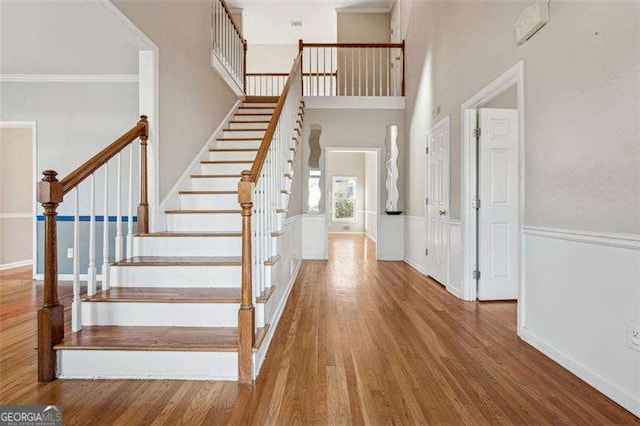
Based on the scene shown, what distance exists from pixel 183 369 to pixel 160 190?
1.79m

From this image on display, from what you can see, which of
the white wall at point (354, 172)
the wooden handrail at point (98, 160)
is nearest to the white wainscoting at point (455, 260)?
the wooden handrail at point (98, 160)

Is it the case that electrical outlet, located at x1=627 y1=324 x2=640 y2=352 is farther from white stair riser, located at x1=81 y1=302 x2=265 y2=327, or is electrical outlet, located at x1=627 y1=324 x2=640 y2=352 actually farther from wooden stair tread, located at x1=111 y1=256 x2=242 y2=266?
wooden stair tread, located at x1=111 y1=256 x2=242 y2=266

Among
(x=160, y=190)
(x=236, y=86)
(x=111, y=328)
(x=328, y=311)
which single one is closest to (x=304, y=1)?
(x=236, y=86)

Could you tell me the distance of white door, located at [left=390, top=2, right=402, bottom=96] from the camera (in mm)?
6309

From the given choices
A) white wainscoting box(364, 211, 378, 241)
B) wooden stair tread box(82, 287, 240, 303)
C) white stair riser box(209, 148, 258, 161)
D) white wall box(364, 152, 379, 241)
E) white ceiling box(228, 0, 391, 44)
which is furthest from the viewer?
white wall box(364, 152, 379, 241)

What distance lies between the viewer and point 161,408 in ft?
5.37

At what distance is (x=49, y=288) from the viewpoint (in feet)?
6.28

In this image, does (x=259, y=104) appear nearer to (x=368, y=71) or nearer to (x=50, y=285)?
(x=368, y=71)

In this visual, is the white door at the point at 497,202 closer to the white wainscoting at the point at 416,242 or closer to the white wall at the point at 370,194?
the white wainscoting at the point at 416,242

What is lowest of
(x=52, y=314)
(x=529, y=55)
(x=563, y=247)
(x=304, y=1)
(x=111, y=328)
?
(x=111, y=328)

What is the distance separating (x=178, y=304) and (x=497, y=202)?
3.10 meters

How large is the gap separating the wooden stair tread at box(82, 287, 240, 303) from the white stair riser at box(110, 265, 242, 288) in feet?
0.13

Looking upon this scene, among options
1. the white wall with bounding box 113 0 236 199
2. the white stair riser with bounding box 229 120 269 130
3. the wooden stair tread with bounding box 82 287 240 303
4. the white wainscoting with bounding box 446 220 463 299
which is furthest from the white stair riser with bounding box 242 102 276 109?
the wooden stair tread with bounding box 82 287 240 303

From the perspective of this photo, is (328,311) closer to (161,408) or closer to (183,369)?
(183,369)
